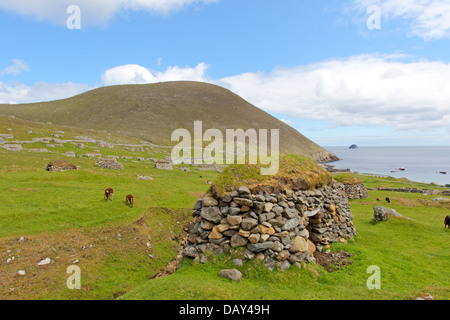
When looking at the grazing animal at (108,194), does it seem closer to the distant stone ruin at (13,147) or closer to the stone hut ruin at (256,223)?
the stone hut ruin at (256,223)

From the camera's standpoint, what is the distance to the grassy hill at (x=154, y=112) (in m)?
130

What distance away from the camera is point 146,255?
1661 centimetres

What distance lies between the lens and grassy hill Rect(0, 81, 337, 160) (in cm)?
13038

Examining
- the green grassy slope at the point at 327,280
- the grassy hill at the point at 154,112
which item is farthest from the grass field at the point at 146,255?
the grassy hill at the point at 154,112

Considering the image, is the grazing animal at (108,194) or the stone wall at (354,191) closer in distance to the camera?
the grazing animal at (108,194)

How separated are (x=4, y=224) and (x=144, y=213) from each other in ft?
30.8

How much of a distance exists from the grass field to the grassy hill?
87.5 m

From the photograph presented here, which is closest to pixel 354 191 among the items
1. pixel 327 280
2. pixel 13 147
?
pixel 327 280

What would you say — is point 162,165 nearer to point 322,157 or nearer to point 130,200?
point 130,200

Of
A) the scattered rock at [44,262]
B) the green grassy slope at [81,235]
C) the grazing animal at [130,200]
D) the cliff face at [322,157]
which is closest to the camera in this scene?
the green grassy slope at [81,235]

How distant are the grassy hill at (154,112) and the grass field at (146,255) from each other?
8753cm

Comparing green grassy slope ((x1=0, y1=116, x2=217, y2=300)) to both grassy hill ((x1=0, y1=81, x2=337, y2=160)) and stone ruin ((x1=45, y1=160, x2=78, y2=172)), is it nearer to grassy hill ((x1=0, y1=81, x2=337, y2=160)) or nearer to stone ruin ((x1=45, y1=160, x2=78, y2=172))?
stone ruin ((x1=45, y1=160, x2=78, y2=172))

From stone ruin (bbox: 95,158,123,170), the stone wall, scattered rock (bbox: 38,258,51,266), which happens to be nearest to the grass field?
scattered rock (bbox: 38,258,51,266)
